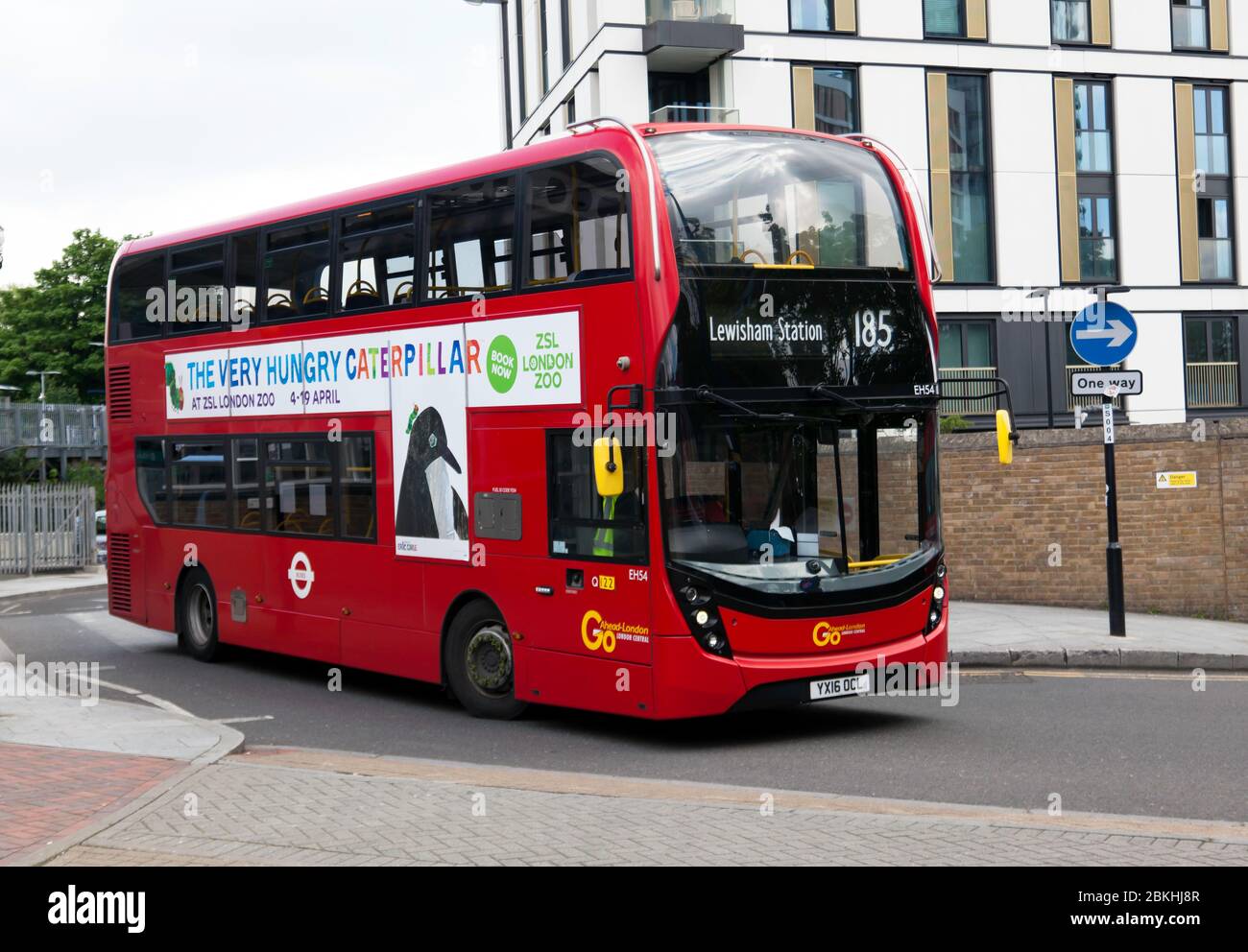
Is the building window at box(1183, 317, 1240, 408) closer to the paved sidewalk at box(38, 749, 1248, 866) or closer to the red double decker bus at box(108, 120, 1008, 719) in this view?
the red double decker bus at box(108, 120, 1008, 719)

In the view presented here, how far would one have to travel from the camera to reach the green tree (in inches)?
2985

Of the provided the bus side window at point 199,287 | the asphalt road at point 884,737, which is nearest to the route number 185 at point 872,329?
the asphalt road at point 884,737

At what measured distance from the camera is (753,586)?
989cm

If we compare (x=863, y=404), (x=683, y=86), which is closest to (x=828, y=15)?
(x=683, y=86)

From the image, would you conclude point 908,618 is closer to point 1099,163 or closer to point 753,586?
point 753,586

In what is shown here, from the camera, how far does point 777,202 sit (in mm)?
10164

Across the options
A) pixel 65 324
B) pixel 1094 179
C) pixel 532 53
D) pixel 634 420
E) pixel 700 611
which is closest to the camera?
pixel 700 611

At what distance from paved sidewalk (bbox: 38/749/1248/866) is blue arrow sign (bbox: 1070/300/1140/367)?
8.91 m

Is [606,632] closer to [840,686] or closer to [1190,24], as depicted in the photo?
[840,686]

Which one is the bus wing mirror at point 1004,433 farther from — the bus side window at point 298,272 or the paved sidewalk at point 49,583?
the paved sidewalk at point 49,583

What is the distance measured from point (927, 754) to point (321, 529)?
6292 millimetres

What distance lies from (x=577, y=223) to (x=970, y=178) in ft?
88.3

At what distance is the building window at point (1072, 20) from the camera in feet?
118
